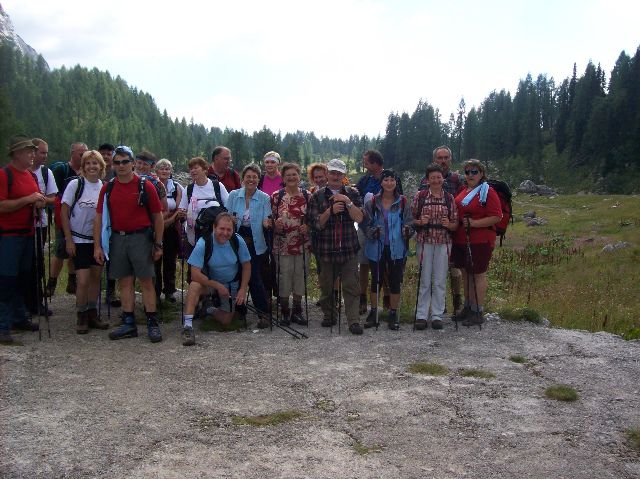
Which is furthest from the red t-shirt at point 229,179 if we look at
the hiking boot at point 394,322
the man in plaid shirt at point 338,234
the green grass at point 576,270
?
the green grass at point 576,270

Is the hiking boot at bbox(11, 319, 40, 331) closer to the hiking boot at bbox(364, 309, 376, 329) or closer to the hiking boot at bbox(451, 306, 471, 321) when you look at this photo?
the hiking boot at bbox(364, 309, 376, 329)

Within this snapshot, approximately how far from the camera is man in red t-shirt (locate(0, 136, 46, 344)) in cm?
658

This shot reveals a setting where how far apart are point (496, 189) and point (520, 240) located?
26.2 metres

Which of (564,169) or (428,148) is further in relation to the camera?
(428,148)

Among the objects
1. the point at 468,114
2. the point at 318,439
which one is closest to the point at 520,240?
the point at 318,439

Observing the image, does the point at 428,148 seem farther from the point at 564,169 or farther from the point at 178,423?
the point at 178,423

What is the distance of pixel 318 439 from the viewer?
4.43m

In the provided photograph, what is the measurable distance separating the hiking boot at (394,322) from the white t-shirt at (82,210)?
4652 mm

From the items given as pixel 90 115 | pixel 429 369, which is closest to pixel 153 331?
pixel 429 369

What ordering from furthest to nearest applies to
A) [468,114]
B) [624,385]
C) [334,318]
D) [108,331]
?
[468,114]
[334,318]
[108,331]
[624,385]

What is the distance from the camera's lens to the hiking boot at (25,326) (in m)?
7.29

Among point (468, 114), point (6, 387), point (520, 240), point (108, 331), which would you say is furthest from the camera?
point (468, 114)

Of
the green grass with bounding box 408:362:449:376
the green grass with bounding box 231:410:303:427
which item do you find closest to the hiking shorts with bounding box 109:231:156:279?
the green grass with bounding box 231:410:303:427

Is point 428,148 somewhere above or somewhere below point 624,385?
above
